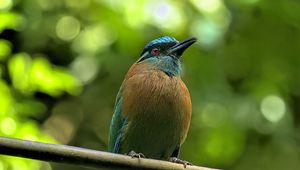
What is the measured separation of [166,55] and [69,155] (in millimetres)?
2007

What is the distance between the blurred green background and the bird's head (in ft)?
1.15

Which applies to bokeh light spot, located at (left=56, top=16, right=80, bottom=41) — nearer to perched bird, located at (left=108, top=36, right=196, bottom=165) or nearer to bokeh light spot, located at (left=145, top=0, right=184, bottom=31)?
bokeh light spot, located at (left=145, top=0, right=184, bottom=31)

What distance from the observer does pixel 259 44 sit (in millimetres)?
5164

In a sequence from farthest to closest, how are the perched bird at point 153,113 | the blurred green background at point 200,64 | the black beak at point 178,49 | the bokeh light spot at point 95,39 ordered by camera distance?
the bokeh light spot at point 95,39 → the blurred green background at point 200,64 → the black beak at point 178,49 → the perched bird at point 153,113

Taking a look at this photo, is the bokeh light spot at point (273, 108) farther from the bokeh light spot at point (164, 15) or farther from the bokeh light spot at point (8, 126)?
the bokeh light spot at point (8, 126)

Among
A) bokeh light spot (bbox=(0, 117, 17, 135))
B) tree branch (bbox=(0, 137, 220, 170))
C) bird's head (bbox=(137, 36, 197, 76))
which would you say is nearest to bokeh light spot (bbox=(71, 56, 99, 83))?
bird's head (bbox=(137, 36, 197, 76))

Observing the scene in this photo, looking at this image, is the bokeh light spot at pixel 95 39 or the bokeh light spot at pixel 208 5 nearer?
the bokeh light spot at pixel 208 5

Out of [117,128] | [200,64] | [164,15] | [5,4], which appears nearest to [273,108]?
[200,64]

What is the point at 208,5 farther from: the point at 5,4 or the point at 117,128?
the point at 5,4

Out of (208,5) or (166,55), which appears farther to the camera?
(208,5)

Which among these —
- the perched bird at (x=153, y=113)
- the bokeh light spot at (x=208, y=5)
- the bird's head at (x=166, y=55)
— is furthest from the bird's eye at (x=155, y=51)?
the bokeh light spot at (x=208, y=5)

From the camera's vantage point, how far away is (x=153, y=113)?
349 centimetres

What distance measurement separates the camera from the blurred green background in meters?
4.46

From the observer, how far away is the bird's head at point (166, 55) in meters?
3.79
